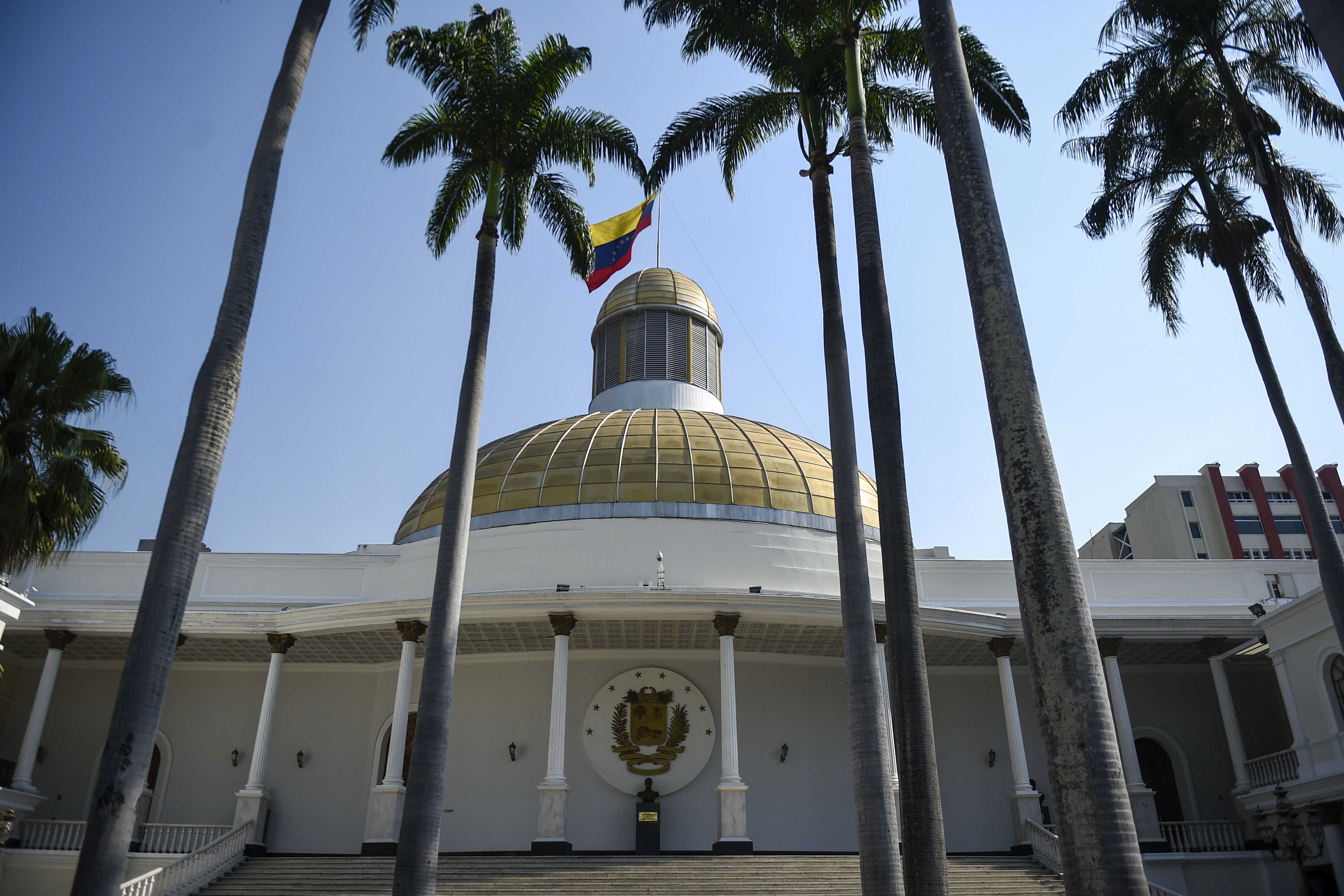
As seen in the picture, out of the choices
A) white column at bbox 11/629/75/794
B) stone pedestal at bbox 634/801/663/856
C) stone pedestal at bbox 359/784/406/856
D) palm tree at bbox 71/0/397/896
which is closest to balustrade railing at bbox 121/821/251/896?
stone pedestal at bbox 359/784/406/856

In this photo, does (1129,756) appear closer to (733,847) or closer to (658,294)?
(733,847)

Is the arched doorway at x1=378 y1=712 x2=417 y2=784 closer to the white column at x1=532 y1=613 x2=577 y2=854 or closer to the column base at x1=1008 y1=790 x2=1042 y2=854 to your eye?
the white column at x1=532 y1=613 x2=577 y2=854

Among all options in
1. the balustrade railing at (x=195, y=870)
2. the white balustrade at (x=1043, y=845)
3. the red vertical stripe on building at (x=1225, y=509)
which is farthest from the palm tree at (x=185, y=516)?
the red vertical stripe on building at (x=1225, y=509)

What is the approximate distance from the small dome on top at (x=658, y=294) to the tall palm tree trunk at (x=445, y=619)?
17.8 m

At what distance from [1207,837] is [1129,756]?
2.42m

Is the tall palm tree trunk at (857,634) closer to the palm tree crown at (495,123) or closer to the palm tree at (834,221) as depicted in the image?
the palm tree at (834,221)

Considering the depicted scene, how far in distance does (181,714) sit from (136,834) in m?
3.28

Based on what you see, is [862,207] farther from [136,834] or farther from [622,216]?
[136,834]

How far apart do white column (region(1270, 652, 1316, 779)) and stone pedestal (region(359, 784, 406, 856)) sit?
17227 millimetres

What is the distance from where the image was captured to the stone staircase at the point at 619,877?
15477 mm

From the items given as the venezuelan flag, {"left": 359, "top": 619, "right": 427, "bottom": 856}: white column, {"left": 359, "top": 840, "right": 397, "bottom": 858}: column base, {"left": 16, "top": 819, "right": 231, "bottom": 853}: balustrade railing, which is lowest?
{"left": 359, "top": 840, "right": 397, "bottom": 858}: column base

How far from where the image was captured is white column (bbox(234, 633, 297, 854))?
19.2 metres

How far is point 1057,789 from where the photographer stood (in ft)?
19.6

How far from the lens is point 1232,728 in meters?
21.2
